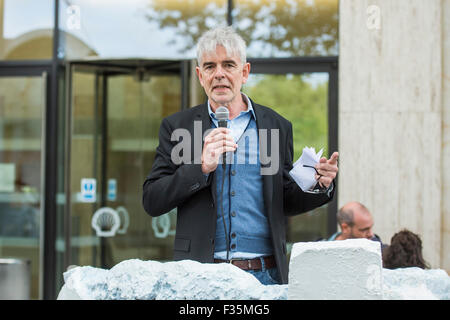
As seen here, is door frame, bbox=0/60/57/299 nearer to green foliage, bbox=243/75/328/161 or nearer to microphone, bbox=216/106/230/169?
green foliage, bbox=243/75/328/161

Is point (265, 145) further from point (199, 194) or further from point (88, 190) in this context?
point (88, 190)

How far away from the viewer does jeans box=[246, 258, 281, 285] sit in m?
2.33

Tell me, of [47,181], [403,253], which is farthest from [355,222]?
[47,181]

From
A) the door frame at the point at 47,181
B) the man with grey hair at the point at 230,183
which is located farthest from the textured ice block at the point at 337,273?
the door frame at the point at 47,181

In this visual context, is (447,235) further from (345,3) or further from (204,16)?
(204,16)

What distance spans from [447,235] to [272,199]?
4.29 metres

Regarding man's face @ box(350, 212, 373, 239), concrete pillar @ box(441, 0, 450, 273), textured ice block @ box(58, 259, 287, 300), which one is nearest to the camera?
textured ice block @ box(58, 259, 287, 300)

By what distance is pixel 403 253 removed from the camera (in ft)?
14.2

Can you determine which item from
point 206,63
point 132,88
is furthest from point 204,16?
point 206,63

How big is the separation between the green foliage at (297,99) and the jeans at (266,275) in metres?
4.50

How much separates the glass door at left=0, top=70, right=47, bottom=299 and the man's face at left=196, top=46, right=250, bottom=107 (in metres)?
5.37

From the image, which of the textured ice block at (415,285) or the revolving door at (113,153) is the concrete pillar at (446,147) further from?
the textured ice block at (415,285)

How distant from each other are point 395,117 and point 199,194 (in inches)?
169

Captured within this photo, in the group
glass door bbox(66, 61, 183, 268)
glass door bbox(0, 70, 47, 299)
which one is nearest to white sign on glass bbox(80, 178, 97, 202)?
glass door bbox(66, 61, 183, 268)
